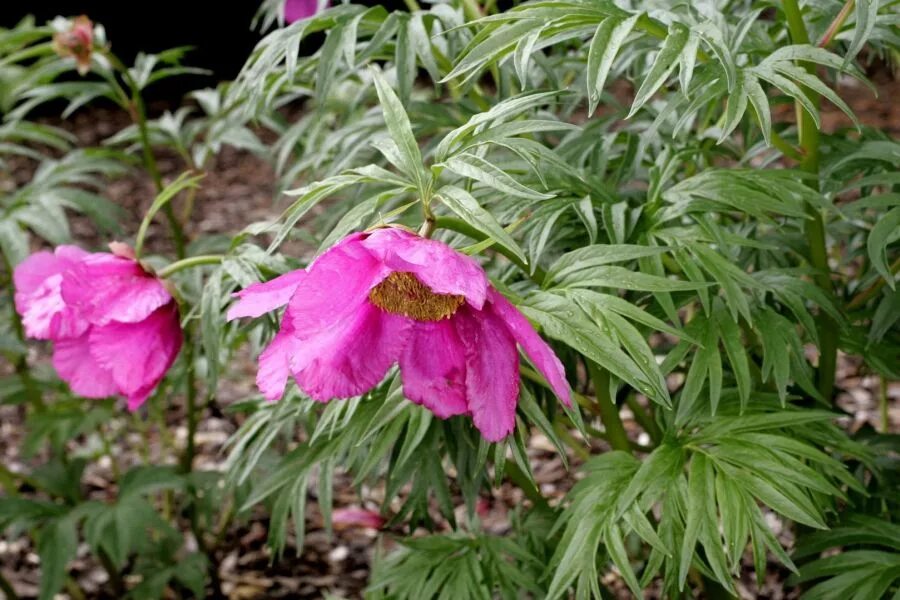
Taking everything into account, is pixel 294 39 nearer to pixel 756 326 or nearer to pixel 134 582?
pixel 756 326

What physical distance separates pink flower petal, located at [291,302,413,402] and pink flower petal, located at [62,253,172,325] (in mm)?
323

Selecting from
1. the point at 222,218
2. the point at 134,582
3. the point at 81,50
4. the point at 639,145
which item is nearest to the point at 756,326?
the point at 639,145

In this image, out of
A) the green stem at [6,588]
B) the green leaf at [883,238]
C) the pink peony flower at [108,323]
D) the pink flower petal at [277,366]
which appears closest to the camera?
the pink flower petal at [277,366]

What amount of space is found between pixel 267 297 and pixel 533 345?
0.67 feet

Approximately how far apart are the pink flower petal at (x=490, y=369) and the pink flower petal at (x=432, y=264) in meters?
0.07

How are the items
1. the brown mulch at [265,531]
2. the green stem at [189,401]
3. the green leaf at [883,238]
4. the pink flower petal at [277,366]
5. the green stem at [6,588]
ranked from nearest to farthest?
the pink flower petal at [277,366]
the green leaf at [883,238]
the green stem at [189,401]
the green stem at [6,588]
the brown mulch at [265,531]

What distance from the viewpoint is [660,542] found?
930mm

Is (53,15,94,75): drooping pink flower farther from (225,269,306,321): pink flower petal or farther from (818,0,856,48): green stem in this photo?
(818,0,856,48): green stem

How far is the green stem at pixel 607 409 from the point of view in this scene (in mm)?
1042

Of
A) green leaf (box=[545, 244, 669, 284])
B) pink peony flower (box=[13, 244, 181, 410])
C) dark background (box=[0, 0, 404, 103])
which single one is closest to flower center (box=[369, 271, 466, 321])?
green leaf (box=[545, 244, 669, 284])

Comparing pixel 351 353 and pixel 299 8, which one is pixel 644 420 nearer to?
pixel 351 353

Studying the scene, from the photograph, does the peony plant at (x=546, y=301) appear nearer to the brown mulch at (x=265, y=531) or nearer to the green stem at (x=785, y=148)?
the green stem at (x=785, y=148)

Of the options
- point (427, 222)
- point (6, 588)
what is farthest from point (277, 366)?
point (6, 588)

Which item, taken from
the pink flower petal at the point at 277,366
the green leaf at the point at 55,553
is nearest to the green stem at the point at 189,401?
the green leaf at the point at 55,553
